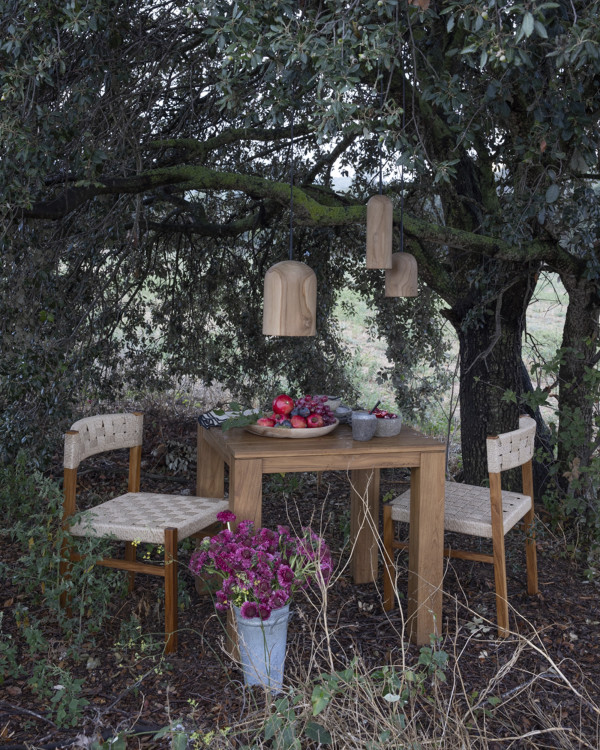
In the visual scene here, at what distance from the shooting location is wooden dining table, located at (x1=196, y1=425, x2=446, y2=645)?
290cm

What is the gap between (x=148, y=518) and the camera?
309 cm

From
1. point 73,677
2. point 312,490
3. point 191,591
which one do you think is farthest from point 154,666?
point 312,490

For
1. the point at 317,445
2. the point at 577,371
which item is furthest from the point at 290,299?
the point at 577,371

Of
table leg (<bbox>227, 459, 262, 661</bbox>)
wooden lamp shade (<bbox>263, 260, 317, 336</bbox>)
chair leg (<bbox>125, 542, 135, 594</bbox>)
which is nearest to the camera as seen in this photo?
wooden lamp shade (<bbox>263, 260, 317, 336</bbox>)

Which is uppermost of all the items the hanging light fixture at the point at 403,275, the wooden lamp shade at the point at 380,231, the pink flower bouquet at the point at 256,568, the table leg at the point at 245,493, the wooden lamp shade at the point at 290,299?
the wooden lamp shade at the point at 380,231

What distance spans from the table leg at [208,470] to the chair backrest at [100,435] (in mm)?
308

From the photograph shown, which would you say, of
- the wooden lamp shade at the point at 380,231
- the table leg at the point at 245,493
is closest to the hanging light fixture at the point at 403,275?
the wooden lamp shade at the point at 380,231

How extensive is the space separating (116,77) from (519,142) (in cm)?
181

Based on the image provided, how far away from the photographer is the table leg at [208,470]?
3.69 m

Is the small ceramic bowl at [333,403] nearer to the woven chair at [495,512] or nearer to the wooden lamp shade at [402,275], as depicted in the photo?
the woven chair at [495,512]

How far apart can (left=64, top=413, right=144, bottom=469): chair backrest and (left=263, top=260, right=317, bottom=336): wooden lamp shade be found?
1.12 metres

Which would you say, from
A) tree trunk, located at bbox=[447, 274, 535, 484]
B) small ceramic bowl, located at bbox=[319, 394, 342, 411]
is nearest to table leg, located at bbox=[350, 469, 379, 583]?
small ceramic bowl, located at bbox=[319, 394, 342, 411]

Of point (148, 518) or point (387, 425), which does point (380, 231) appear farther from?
point (148, 518)

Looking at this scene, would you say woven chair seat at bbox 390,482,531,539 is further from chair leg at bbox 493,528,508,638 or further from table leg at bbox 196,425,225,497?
table leg at bbox 196,425,225,497
